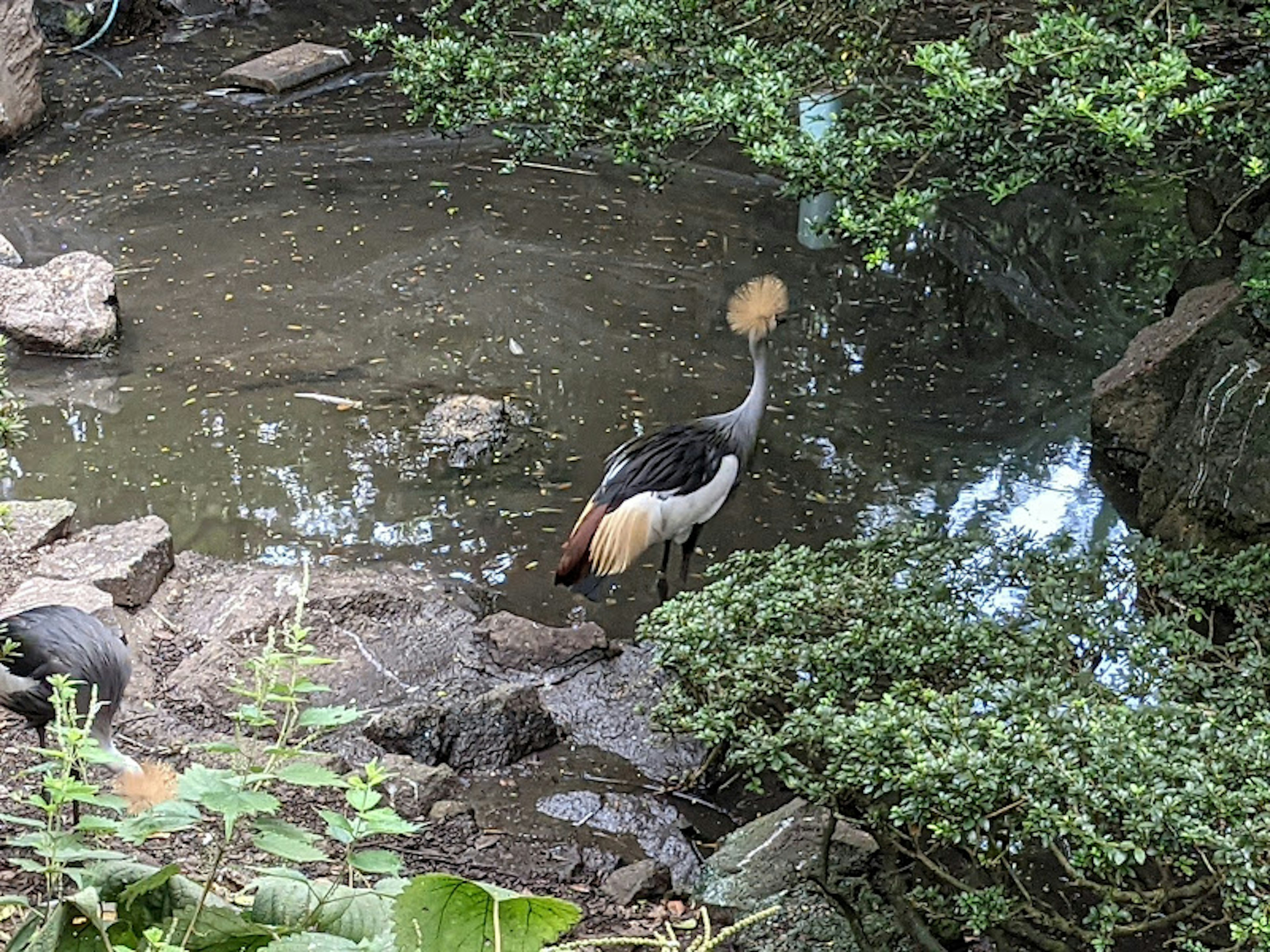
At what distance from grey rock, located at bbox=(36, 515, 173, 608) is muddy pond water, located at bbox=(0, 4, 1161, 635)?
1.26 ft

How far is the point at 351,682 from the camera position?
14.7 feet

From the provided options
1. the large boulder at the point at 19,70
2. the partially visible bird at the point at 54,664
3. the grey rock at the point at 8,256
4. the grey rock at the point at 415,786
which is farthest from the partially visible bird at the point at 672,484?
the large boulder at the point at 19,70

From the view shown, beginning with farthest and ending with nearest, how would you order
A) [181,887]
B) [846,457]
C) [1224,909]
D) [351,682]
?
[846,457]
[351,682]
[1224,909]
[181,887]

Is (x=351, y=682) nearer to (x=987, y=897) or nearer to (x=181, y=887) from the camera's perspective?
(x=987, y=897)

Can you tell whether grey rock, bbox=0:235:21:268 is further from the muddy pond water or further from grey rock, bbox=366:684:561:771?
grey rock, bbox=366:684:561:771

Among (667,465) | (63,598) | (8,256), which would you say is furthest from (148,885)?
(8,256)

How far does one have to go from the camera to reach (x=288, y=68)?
1049 cm

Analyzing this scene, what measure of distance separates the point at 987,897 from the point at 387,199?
6493 mm

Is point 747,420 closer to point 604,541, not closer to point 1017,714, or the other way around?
point 604,541

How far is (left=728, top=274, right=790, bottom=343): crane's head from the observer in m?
5.23

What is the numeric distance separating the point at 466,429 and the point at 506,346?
0.97 metres

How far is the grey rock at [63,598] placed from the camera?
14.1 ft

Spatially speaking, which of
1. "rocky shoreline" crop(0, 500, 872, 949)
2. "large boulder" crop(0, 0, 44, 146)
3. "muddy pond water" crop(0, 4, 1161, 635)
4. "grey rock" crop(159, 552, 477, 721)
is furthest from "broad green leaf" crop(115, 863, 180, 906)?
"large boulder" crop(0, 0, 44, 146)

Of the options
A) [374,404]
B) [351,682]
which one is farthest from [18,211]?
[351,682]
